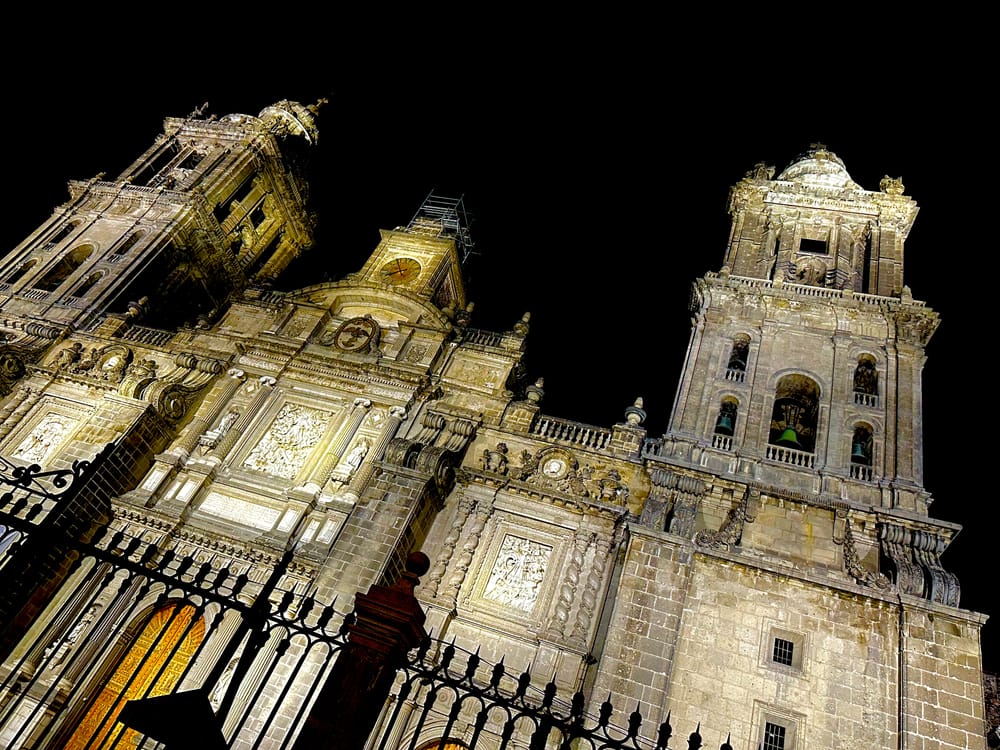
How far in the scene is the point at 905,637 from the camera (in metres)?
14.5

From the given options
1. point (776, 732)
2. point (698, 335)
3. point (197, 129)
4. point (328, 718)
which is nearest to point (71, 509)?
point (328, 718)

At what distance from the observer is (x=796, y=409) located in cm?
2205

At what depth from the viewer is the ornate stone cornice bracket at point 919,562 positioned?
15070 mm

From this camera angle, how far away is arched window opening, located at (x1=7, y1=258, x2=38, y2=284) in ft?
94.7

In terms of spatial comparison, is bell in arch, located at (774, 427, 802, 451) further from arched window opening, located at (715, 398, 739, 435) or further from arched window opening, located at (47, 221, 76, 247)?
arched window opening, located at (47, 221, 76, 247)

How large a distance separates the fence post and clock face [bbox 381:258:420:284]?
21851 millimetres

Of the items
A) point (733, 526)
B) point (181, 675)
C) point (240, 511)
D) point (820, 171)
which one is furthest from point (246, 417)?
point (820, 171)

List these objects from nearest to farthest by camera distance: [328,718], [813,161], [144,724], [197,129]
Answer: [144,724], [328,718], [813,161], [197,129]

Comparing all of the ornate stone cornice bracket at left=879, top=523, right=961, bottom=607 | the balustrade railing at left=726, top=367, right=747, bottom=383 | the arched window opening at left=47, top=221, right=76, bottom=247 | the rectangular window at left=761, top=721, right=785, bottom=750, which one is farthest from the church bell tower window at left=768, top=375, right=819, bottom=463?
the arched window opening at left=47, top=221, right=76, bottom=247

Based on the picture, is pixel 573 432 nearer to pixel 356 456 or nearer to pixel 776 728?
pixel 356 456

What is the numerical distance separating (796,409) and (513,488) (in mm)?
10222

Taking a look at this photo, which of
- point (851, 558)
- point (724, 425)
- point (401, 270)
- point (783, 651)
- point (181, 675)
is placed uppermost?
point (401, 270)

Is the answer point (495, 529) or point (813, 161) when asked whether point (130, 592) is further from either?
point (813, 161)

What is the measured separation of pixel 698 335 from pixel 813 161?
41.6ft
